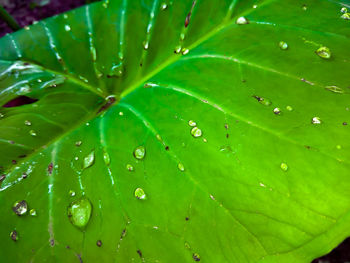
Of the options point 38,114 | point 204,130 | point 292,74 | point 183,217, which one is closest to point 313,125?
point 292,74

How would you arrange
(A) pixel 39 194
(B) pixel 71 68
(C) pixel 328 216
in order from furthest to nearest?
(B) pixel 71 68, (A) pixel 39 194, (C) pixel 328 216

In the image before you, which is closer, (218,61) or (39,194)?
(39,194)

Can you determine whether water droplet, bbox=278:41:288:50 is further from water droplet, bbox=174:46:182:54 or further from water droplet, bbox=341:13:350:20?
water droplet, bbox=174:46:182:54

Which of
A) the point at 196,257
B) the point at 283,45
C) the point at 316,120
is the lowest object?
the point at 196,257

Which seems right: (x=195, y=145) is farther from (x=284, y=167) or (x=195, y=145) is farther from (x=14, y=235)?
(x=14, y=235)

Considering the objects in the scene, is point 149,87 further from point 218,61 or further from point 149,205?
point 149,205

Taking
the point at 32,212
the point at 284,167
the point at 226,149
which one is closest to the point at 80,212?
the point at 32,212

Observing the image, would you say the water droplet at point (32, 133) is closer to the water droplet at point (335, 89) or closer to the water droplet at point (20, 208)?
the water droplet at point (20, 208)
